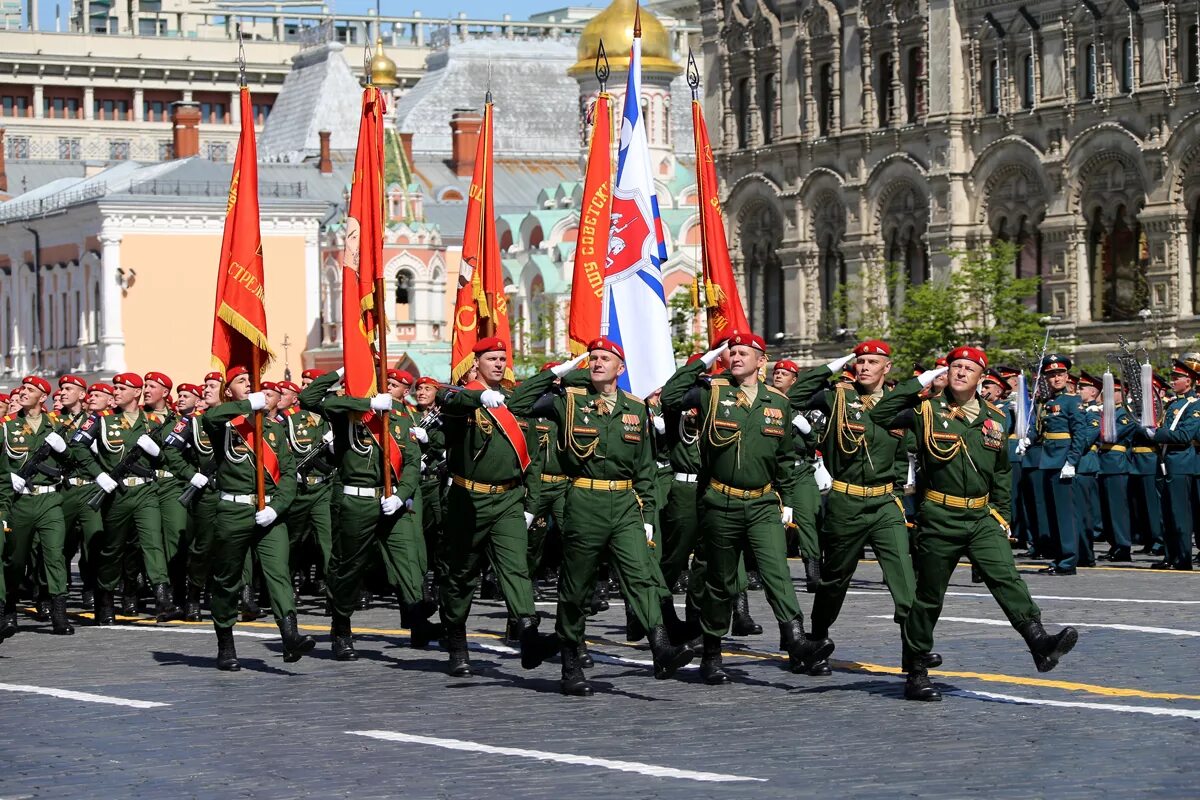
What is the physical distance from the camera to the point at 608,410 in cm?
1429

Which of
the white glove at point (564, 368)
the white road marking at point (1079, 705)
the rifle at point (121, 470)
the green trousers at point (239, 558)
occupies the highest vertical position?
the white glove at point (564, 368)

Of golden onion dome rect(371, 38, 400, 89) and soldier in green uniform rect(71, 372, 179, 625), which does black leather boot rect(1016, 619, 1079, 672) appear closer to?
soldier in green uniform rect(71, 372, 179, 625)

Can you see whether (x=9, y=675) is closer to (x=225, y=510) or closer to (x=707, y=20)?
(x=225, y=510)

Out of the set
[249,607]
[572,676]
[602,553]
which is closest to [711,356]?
[602,553]

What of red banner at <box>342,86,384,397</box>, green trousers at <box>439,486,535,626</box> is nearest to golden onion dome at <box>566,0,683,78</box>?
red banner at <box>342,86,384,397</box>

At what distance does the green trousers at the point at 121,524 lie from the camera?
19.7 m

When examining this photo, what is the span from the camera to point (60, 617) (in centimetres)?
1916

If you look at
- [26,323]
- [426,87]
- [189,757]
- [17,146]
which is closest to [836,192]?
[26,323]

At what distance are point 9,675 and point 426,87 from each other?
334 ft

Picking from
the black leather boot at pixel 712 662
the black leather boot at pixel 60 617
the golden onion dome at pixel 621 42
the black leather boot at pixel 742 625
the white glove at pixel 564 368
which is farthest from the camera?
the golden onion dome at pixel 621 42

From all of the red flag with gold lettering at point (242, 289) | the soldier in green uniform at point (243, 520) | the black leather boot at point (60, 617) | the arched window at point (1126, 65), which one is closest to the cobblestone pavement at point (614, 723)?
the soldier in green uniform at point (243, 520)

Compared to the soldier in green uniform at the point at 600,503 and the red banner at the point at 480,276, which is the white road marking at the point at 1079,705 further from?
the red banner at the point at 480,276

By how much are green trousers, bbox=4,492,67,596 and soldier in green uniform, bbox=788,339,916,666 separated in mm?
6644

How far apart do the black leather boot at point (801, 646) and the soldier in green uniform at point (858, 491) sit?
95 millimetres
